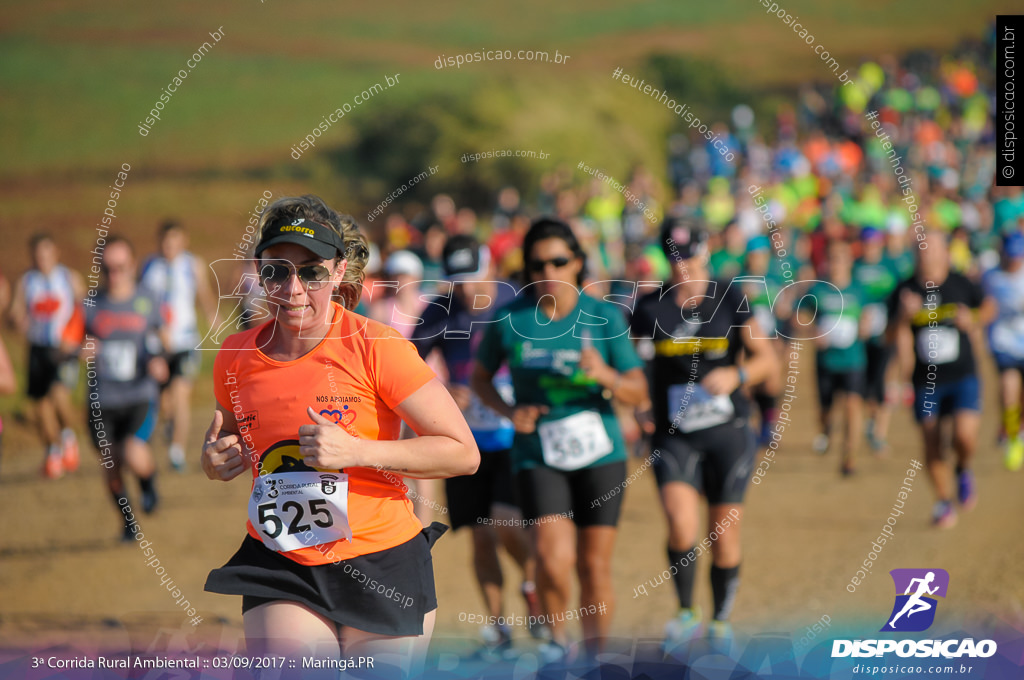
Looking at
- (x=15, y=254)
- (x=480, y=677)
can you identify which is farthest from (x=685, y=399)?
(x=15, y=254)

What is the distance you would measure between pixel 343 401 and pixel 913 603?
9.33 ft

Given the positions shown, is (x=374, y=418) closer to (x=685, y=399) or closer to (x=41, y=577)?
(x=685, y=399)

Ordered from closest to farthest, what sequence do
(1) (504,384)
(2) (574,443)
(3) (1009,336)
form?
1. (2) (574,443)
2. (1) (504,384)
3. (3) (1009,336)

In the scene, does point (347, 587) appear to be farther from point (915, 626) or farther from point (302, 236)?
point (915, 626)

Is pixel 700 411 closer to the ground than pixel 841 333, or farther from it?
closer to the ground

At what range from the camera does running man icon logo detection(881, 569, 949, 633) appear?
14.1 feet

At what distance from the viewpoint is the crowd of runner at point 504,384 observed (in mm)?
2721

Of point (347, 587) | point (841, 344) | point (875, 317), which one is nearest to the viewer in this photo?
point (347, 587)

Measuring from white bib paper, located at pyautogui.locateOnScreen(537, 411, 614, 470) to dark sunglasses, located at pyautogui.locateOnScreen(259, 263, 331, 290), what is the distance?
2073mm

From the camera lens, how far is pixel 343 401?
2676mm

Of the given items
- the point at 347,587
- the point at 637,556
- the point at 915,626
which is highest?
the point at 347,587

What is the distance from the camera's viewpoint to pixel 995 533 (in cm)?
693

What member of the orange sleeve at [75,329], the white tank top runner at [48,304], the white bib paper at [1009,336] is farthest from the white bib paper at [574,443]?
the white tank top runner at [48,304]

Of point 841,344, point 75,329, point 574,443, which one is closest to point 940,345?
point 841,344
